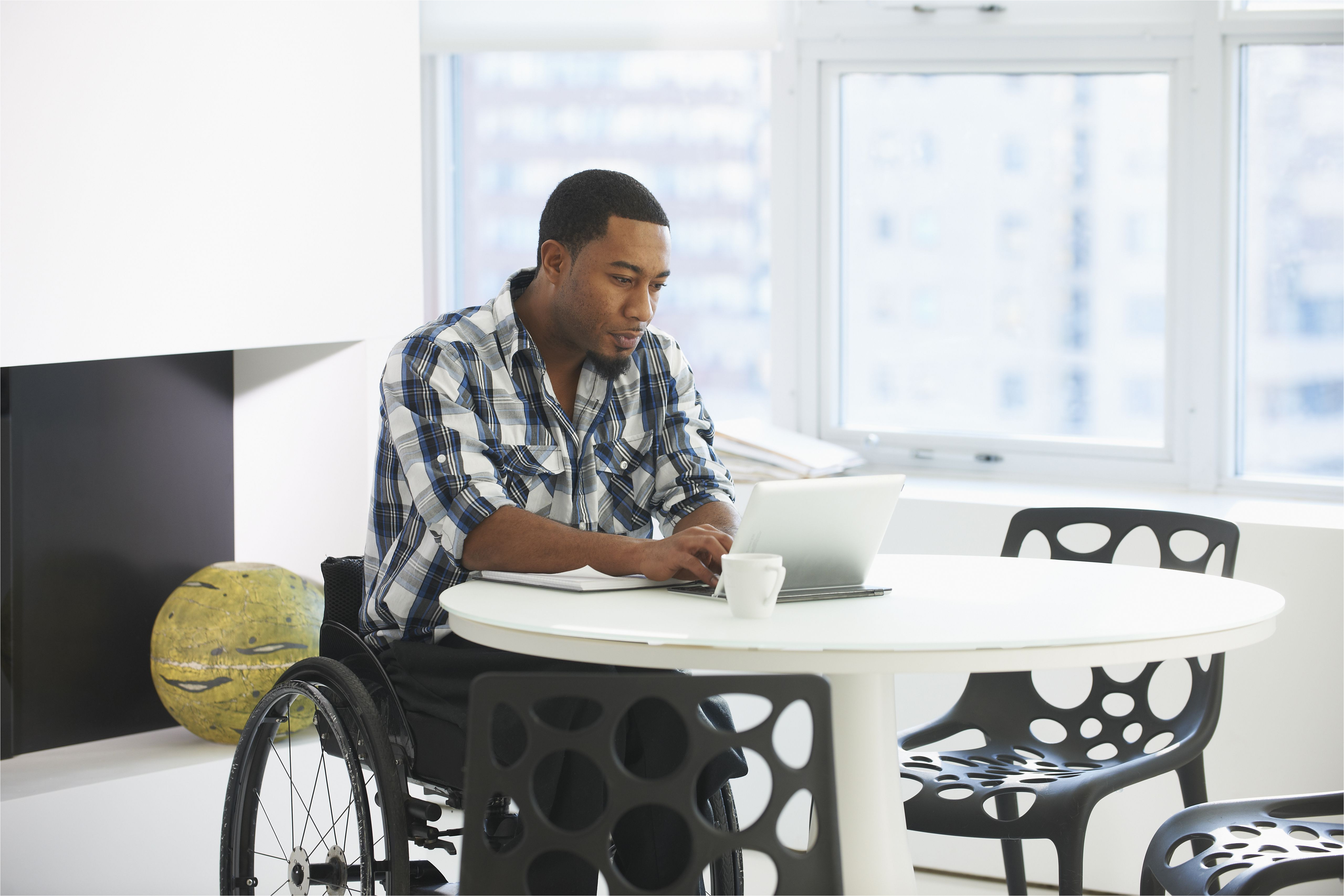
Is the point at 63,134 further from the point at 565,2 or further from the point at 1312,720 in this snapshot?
the point at 1312,720

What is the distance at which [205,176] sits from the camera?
246 centimetres

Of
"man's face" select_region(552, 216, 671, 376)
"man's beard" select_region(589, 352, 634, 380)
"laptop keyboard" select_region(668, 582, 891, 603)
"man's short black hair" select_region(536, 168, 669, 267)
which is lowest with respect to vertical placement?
"laptop keyboard" select_region(668, 582, 891, 603)

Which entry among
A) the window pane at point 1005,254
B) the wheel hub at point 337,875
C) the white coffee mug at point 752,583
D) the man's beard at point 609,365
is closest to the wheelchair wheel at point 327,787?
the wheel hub at point 337,875

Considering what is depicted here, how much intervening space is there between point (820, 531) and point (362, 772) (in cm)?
63

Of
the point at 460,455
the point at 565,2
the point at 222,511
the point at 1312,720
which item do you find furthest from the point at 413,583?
the point at 565,2

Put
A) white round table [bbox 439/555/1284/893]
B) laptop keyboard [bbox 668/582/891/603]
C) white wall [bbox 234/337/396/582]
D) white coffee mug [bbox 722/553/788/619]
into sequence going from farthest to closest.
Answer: white wall [bbox 234/337/396/582]
laptop keyboard [bbox 668/582/891/603]
white coffee mug [bbox 722/553/788/619]
white round table [bbox 439/555/1284/893]

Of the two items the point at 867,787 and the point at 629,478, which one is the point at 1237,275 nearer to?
the point at 629,478


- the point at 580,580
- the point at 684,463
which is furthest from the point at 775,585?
the point at 684,463

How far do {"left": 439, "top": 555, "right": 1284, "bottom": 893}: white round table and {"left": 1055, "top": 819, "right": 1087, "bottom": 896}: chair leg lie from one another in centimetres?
22

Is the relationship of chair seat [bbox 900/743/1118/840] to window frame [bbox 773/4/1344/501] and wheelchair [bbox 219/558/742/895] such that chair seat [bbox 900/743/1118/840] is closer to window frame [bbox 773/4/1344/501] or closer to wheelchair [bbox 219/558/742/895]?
wheelchair [bbox 219/558/742/895]

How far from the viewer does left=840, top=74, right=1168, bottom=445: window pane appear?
9.56 ft

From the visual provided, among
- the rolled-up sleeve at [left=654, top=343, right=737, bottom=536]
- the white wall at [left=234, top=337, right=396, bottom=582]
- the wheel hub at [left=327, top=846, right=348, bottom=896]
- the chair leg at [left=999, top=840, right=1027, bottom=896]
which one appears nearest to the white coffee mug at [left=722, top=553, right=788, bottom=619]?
the rolled-up sleeve at [left=654, top=343, right=737, bottom=536]

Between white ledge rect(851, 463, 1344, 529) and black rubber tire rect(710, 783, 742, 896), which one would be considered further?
white ledge rect(851, 463, 1344, 529)

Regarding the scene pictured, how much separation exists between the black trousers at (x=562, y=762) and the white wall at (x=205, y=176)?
3.00ft
